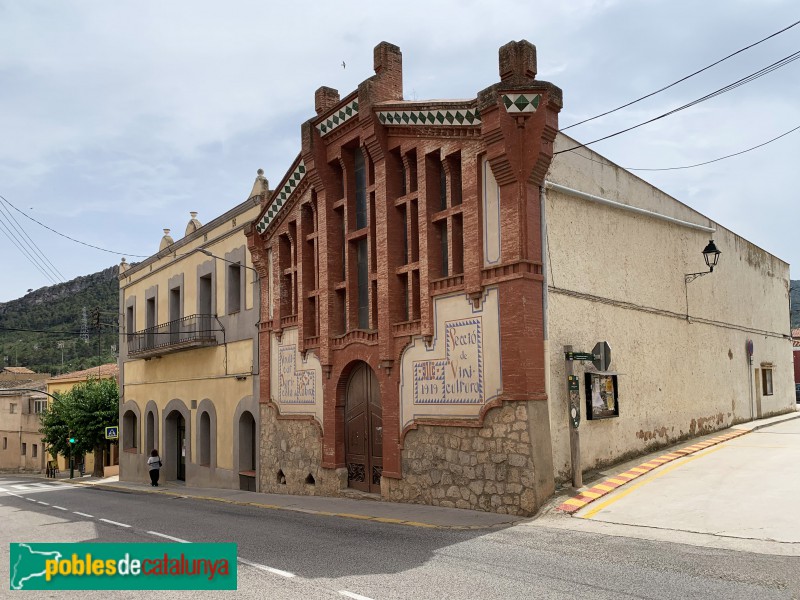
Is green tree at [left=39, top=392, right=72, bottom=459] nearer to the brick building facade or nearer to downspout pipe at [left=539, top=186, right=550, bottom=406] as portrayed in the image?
the brick building facade

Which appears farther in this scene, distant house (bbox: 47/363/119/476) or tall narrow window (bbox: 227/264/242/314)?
distant house (bbox: 47/363/119/476)

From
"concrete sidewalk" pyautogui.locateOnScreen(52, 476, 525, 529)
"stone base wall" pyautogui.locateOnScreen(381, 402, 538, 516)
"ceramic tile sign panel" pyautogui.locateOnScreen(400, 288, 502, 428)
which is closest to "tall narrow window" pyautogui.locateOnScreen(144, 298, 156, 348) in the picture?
"concrete sidewalk" pyautogui.locateOnScreen(52, 476, 525, 529)

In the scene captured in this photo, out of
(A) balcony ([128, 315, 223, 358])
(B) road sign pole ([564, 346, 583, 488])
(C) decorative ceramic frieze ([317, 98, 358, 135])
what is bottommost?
(B) road sign pole ([564, 346, 583, 488])

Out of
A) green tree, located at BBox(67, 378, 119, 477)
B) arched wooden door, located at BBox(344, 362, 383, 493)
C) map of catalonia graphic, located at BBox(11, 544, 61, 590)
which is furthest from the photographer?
green tree, located at BBox(67, 378, 119, 477)

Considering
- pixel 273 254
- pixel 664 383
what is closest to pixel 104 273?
pixel 273 254

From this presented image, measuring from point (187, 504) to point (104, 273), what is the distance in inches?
4088

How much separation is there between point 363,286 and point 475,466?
19.9ft

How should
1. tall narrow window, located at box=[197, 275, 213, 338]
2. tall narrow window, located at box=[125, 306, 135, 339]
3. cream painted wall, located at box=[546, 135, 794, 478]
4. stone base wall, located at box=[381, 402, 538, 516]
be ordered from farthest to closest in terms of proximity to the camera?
tall narrow window, located at box=[125, 306, 135, 339], tall narrow window, located at box=[197, 275, 213, 338], cream painted wall, located at box=[546, 135, 794, 478], stone base wall, located at box=[381, 402, 538, 516]

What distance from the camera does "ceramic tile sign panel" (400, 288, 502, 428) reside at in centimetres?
1377

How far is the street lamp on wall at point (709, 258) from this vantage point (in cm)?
1849

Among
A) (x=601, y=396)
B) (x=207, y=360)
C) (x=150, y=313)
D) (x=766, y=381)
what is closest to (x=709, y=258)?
(x=601, y=396)

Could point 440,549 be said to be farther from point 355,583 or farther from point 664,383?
point 664,383

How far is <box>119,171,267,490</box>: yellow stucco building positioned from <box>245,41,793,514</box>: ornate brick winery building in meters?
1.50

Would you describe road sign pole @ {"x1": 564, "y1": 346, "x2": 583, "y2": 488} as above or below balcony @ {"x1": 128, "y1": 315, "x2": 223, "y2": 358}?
below
